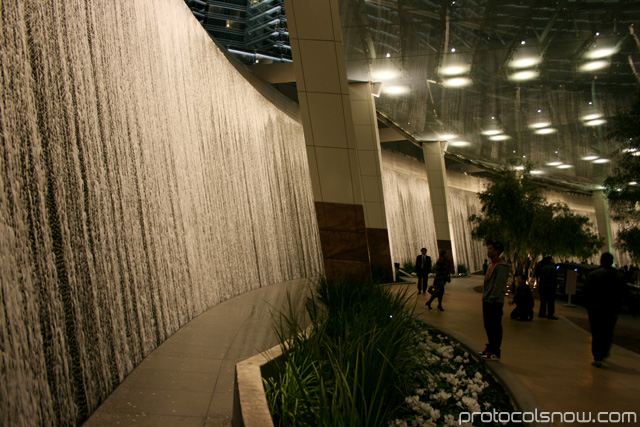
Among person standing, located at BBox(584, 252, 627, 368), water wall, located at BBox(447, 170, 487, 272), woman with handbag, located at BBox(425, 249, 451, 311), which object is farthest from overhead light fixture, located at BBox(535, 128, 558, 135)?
person standing, located at BBox(584, 252, 627, 368)

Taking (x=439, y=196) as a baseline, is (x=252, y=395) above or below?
below

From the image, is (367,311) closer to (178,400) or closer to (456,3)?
(178,400)

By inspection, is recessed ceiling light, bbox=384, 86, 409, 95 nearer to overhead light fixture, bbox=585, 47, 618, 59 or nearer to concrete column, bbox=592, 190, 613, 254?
overhead light fixture, bbox=585, 47, 618, 59

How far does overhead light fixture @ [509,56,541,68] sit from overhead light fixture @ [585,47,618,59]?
120 cm

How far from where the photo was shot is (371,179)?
1789 cm

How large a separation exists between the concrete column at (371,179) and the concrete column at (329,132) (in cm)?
598

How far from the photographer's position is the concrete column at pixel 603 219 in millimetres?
41269

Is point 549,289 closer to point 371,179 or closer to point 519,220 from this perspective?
point 371,179

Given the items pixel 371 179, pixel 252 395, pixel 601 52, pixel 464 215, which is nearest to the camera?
pixel 252 395

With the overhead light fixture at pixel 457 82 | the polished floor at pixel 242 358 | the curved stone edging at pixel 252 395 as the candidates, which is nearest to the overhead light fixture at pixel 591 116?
the overhead light fixture at pixel 457 82

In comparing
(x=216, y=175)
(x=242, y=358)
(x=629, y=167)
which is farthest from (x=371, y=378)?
(x=629, y=167)

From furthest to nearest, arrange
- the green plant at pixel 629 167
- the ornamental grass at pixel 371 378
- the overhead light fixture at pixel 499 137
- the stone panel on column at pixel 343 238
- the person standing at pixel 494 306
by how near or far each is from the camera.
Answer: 1. the overhead light fixture at pixel 499 137
2. the green plant at pixel 629 167
3. the stone panel on column at pixel 343 238
4. the person standing at pixel 494 306
5. the ornamental grass at pixel 371 378

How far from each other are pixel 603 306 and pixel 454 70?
1053 cm

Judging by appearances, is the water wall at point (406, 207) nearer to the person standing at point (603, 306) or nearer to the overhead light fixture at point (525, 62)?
the overhead light fixture at point (525, 62)
